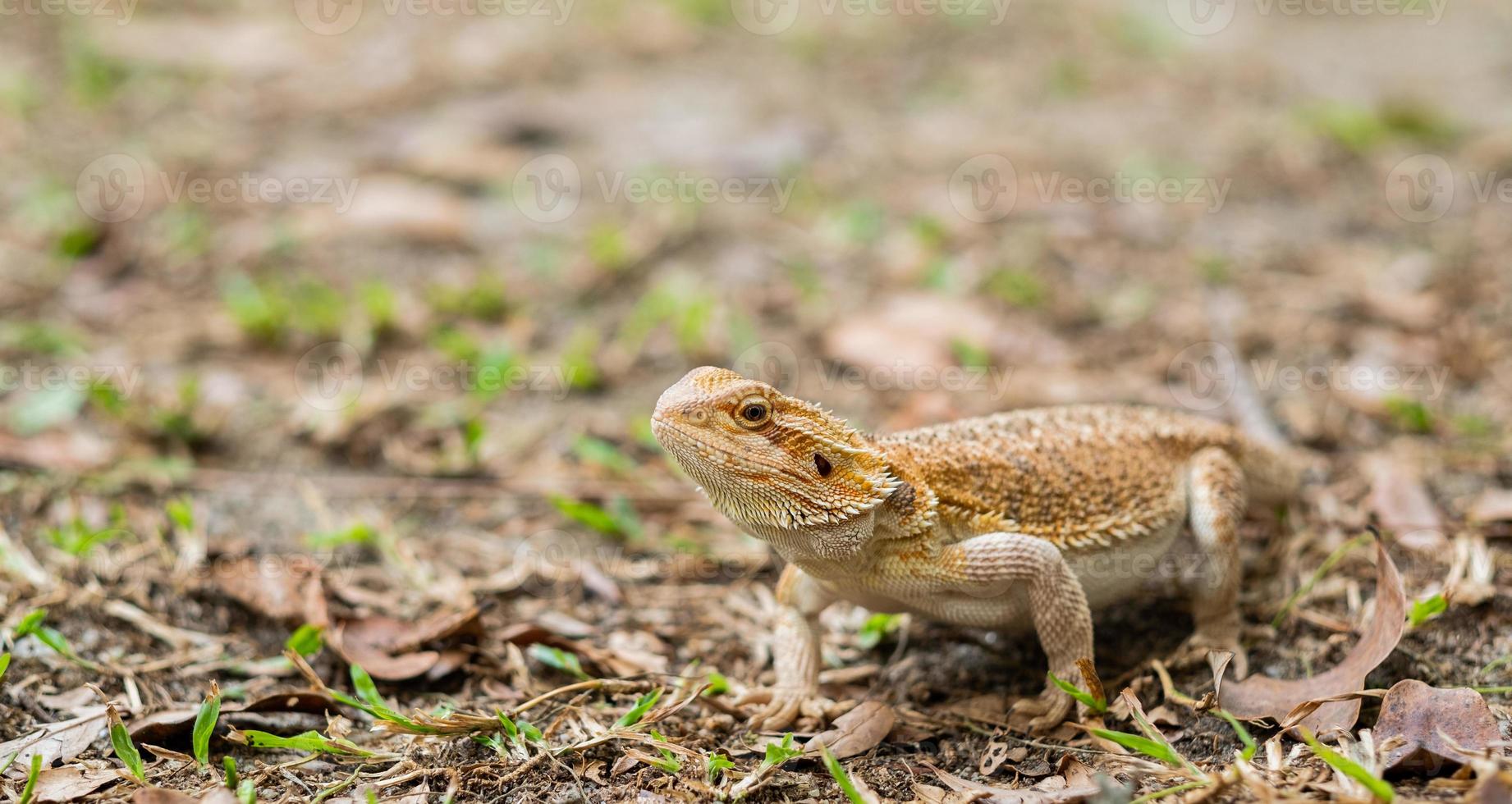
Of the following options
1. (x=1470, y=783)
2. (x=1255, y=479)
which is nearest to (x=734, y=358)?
(x=1255, y=479)

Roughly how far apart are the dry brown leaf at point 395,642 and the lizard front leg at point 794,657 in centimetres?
114

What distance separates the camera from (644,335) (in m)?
6.94

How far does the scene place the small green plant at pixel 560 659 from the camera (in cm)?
423

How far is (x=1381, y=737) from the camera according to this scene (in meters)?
3.44

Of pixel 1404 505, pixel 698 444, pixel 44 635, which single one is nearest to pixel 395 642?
pixel 44 635

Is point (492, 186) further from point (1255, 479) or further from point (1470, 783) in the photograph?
point (1470, 783)

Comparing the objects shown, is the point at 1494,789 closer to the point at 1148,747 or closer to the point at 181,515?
the point at 1148,747

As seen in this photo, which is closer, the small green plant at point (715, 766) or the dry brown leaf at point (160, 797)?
the dry brown leaf at point (160, 797)

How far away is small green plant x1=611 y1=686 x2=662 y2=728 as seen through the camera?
12.6ft

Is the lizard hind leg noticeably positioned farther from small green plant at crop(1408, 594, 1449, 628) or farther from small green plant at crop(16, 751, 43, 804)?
small green plant at crop(16, 751, 43, 804)

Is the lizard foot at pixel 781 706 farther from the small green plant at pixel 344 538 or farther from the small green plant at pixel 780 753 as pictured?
the small green plant at pixel 344 538

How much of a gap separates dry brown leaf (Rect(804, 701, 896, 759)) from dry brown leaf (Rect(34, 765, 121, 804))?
85.3 inches

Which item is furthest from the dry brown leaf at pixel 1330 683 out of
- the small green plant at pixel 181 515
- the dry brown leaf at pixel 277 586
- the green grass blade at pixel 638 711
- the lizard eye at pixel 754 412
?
the small green plant at pixel 181 515

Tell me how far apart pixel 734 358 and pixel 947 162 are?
11.9 feet
